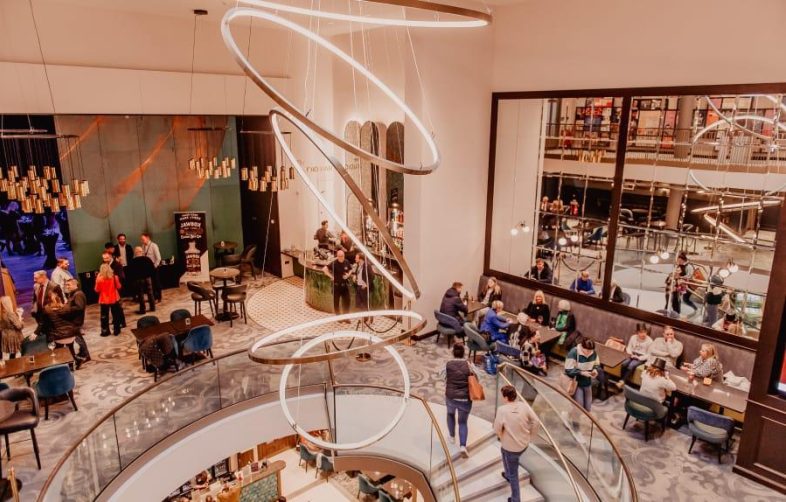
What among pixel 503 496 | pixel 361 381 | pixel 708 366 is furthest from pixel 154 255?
pixel 708 366

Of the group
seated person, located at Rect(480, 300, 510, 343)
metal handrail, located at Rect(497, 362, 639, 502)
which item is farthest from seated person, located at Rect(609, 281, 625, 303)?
metal handrail, located at Rect(497, 362, 639, 502)

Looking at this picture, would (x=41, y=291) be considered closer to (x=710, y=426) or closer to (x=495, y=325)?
(x=495, y=325)

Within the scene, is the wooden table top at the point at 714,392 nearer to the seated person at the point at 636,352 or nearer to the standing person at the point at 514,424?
the seated person at the point at 636,352

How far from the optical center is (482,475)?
836 cm

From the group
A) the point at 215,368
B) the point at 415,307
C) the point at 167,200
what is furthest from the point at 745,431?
the point at 167,200

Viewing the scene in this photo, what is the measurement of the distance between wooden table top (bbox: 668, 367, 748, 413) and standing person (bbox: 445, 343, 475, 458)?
130 inches

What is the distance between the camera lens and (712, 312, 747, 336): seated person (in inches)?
369

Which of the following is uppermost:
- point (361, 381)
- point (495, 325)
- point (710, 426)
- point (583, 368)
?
point (495, 325)

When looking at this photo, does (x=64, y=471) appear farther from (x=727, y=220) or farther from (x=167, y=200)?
(x=727, y=220)

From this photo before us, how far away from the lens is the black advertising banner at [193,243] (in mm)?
15195

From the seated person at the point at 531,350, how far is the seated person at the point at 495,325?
0.37 meters

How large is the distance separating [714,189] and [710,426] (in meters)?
4.48

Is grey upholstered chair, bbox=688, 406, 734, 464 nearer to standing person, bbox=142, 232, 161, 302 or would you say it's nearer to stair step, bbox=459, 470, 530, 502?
stair step, bbox=459, 470, 530, 502

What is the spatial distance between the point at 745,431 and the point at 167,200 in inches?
541
